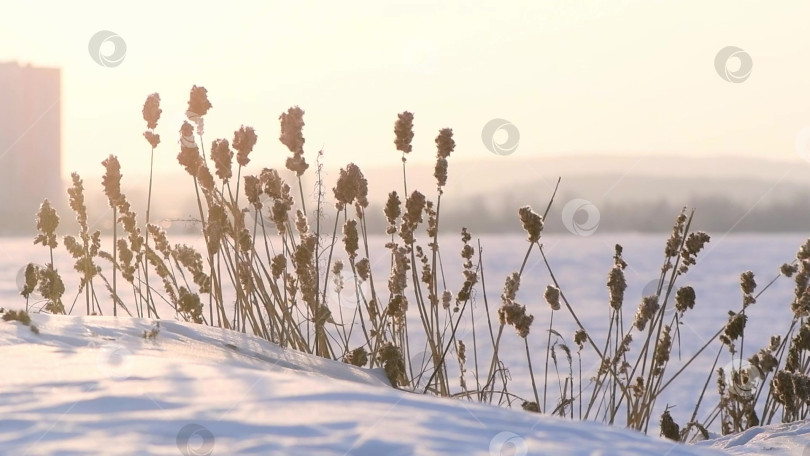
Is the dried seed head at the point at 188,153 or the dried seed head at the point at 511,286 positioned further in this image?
the dried seed head at the point at 188,153

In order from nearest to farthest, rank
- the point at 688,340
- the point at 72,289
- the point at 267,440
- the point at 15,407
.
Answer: the point at 267,440, the point at 15,407, the point at 72,289, the point at 688,340

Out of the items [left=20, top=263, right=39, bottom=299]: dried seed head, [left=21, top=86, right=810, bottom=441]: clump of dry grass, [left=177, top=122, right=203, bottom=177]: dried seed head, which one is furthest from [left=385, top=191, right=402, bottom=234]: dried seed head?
[left=20, top=263, right=39, bottom=299]: dried seed head

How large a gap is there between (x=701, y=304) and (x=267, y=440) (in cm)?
1117

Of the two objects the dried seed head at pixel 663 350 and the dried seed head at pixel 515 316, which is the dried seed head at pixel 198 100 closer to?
the dried seed head at pixel 515 316

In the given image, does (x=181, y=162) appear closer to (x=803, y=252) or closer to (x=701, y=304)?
(x=803, y=252)

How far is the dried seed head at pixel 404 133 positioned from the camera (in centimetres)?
407

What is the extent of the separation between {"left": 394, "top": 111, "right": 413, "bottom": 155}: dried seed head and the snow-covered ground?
5.99ft

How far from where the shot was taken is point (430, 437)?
1.86 m

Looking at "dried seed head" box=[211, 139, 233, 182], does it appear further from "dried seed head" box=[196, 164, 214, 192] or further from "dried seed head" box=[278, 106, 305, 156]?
"dried seed head" box=[278, 106, 305, 156]

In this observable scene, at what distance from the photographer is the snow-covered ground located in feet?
5.81

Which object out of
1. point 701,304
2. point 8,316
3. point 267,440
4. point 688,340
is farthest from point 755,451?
point 701,304

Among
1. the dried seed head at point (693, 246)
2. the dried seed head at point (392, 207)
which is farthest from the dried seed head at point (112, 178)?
the dried seed head at point (693, 246)

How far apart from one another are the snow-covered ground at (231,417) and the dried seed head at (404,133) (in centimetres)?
183

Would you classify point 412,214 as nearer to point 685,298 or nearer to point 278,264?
point 278,264
